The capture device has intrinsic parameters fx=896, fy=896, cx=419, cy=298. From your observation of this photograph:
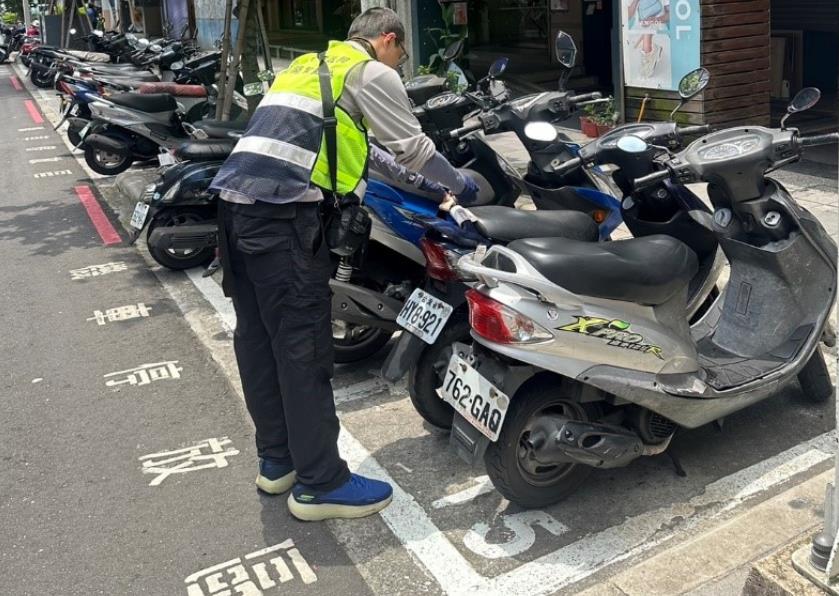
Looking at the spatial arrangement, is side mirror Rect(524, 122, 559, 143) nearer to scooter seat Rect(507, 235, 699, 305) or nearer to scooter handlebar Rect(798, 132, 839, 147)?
scooter seat Rect(507, 235, 699, 305)

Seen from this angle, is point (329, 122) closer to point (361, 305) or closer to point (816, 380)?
point (361, 305)

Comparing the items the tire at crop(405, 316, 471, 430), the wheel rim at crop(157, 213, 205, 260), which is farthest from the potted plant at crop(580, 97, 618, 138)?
the tire at crop(405, 316, 471, 430)

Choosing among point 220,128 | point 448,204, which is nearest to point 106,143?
point 220,128

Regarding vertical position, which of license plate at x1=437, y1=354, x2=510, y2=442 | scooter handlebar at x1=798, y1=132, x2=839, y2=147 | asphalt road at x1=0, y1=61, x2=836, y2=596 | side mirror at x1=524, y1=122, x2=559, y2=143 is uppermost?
side mirror at x1=524, y1=122, x2=559, y2=143

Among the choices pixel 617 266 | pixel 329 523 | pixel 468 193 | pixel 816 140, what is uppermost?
pixel 816 140

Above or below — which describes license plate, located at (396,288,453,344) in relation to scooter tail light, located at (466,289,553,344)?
below

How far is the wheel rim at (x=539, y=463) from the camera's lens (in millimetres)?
3303

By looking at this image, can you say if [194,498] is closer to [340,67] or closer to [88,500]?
[88,500]

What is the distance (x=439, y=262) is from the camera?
3.77 metres

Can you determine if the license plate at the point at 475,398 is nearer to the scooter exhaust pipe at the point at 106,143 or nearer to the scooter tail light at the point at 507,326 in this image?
the scooter tail light at the point at 507,326

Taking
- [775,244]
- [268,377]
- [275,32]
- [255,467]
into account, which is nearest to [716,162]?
[775,244]

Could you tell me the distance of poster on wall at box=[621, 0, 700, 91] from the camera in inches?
332

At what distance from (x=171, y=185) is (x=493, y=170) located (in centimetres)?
264

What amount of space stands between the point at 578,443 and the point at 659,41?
653 cm
